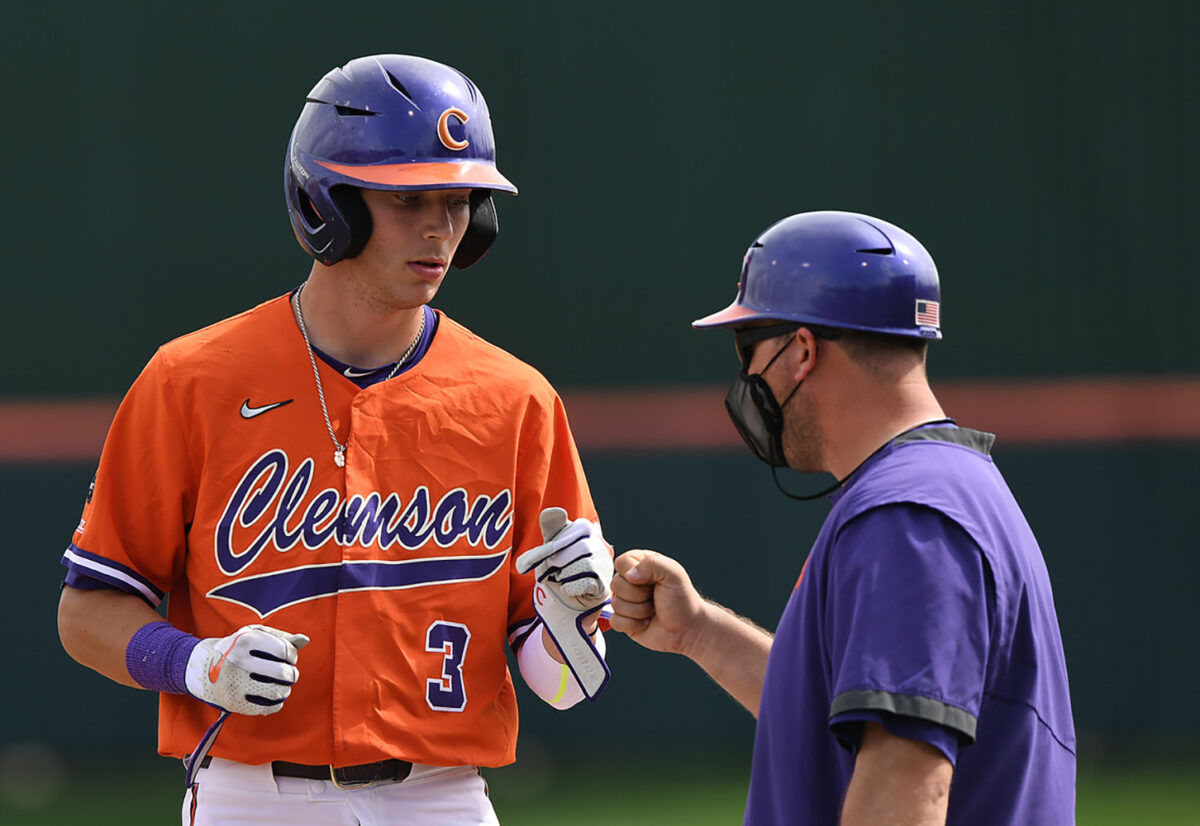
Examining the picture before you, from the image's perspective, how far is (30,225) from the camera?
5.34 meters

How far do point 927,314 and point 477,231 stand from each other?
1.18 m

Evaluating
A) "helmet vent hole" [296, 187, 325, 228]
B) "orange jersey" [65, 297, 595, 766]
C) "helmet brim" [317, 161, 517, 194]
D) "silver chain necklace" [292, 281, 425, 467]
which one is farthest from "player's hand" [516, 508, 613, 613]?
"helmet vent hole" [296, 187, 325, 228]

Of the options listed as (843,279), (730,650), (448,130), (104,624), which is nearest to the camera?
(843,279)

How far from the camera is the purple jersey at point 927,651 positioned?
1633 millimetres

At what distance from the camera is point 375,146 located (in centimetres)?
263

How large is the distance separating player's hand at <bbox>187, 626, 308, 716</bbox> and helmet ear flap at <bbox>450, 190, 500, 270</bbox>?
899 millimetres

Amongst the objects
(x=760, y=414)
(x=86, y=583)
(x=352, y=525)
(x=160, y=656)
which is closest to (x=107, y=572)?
(x=86, y=583)

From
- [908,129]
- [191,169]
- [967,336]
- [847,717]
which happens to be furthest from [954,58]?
[847,717]

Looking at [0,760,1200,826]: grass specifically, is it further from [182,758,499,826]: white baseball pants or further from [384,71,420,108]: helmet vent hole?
[384,71,420,108]: helmet vent hole

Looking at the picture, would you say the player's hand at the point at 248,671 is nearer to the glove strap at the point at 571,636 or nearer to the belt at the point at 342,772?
the belt at the point at 342,772

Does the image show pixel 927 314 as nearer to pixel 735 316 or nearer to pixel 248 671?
pixel 735 316

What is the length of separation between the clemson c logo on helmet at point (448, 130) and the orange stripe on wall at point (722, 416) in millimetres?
2866

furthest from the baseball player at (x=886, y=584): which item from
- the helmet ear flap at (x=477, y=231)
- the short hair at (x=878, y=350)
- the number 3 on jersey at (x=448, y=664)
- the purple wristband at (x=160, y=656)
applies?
the purple wristband at (x=160, y=656)

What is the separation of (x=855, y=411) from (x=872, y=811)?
0.57 meters
